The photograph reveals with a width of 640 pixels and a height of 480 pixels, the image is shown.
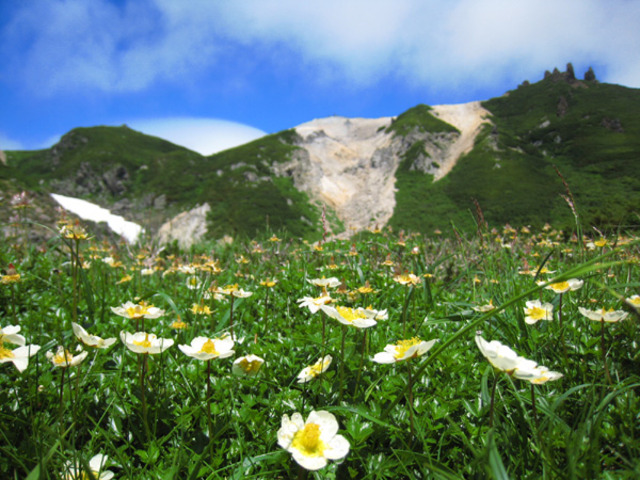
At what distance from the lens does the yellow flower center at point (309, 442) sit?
3.24 ft

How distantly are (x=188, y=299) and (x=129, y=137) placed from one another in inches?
4246

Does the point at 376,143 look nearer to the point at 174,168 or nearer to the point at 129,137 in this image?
the point at 174,168

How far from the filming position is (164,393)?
172 cm

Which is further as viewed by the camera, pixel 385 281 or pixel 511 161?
pixel 511 161

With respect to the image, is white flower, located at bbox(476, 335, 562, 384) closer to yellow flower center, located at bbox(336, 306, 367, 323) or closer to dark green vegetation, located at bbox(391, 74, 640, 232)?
yellow flower center, located at bbox(336, 306, 367, 323)

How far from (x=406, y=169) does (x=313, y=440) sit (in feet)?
214

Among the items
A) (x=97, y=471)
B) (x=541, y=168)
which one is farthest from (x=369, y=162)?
(x=97, y=471)

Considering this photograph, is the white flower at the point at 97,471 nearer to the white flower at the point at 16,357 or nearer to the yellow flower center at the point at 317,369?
the white flower at the point at 16,357

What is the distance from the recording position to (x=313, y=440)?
3.24ft

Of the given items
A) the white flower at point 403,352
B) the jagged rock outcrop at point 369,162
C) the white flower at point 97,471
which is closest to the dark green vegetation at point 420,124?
the jagged rock outcrop at point 369,162

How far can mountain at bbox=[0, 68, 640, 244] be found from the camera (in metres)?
47.4

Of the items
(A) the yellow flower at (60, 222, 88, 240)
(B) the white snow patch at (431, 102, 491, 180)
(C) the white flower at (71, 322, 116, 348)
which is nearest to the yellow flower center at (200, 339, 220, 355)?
(C) the white flower at (71, 322, 116, 348)

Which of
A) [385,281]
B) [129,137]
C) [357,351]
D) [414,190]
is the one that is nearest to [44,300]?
[357,351]

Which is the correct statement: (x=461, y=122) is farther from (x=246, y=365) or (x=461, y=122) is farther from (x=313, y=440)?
(x=313, y=440)
